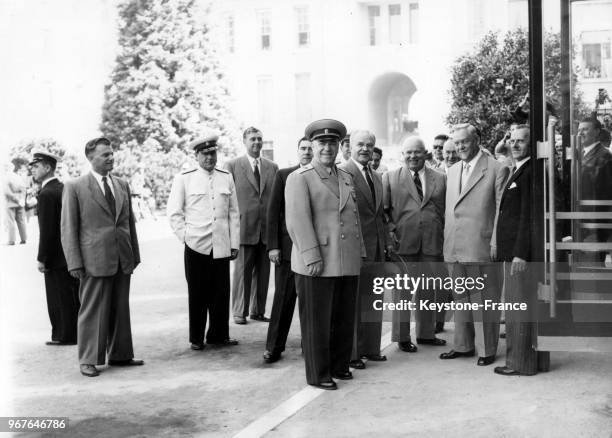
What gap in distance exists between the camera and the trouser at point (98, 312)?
6.04 m

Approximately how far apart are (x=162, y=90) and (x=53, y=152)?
169 inches

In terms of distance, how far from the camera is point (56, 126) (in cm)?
2570

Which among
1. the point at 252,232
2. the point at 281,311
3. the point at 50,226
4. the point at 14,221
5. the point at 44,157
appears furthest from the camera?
the point at 14,221

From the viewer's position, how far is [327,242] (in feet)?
17.8

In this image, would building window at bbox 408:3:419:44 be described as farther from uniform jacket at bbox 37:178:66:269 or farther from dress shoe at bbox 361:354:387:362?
dress shoe at bbox 361:354:387:362

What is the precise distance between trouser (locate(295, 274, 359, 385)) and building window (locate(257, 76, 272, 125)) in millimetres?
19606

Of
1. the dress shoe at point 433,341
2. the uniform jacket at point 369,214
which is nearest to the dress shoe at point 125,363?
the uniform jacket at point 369,214

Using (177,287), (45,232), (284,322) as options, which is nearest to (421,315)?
(284,322)

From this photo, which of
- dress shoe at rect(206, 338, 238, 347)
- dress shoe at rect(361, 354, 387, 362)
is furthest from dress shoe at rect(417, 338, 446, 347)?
dress shoe at rect(206, 338, 238, 347)

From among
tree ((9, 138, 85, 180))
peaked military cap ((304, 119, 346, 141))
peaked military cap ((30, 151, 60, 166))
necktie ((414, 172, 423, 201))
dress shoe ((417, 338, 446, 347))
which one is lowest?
dress shoe ((417, 338, 446, 347))

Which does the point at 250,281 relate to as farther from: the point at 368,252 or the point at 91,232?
the point at 91,232

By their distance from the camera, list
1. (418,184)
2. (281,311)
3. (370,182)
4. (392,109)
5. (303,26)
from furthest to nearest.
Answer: (392,109) → (303,26) → (418,184) → (281,311) → (370,182)

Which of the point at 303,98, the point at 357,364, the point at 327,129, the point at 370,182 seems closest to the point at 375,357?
the point at 357,364

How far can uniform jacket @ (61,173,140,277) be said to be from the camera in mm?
5977
